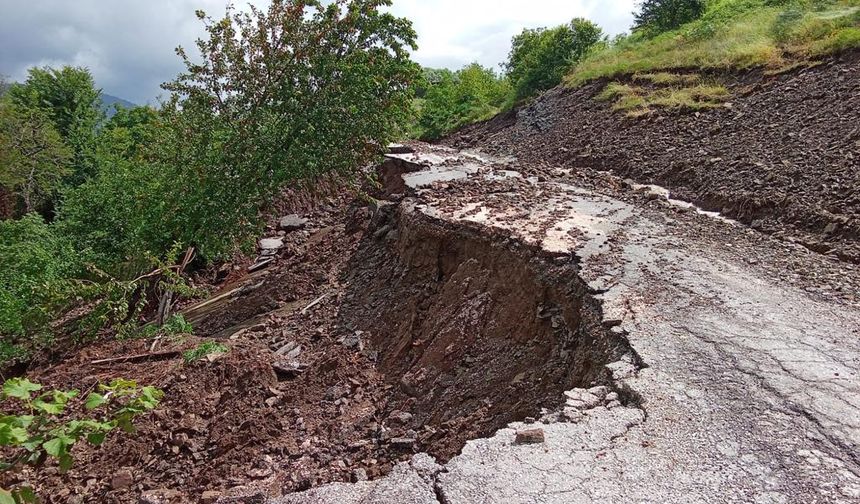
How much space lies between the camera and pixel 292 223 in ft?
45.0

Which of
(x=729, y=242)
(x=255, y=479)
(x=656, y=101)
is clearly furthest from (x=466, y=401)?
(x=656, y=101)

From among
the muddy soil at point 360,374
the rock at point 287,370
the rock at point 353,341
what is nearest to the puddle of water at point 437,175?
the muddy soil at point 360,374

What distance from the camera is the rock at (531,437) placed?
122 inches

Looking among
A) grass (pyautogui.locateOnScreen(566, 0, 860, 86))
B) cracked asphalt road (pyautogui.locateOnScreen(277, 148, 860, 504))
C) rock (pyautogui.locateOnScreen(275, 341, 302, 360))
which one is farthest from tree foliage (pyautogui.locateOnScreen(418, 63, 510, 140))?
cracked asphalt road (pyautogui.locateOnScreen(277, 148, 860, 504))

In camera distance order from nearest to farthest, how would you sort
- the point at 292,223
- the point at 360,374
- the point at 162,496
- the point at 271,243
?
the point at 162,496 → the point at 360,374 → the point at 271,243 → the point at 292,223

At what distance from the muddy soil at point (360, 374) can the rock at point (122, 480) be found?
2 centimetres

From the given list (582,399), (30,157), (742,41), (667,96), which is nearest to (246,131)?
(582,399)

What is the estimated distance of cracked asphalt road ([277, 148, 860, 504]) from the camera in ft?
8.91

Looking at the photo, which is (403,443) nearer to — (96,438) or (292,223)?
(96,438)

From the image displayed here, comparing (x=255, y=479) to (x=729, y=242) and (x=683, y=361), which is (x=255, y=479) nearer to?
(x=683, y=361)

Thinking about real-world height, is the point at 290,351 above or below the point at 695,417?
below

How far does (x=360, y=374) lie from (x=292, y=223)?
788 centimetres

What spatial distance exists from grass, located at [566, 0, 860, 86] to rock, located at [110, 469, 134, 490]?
13.9m

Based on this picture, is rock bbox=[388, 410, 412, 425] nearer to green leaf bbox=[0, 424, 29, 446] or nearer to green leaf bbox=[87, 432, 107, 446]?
green leaf bbox=[87, 432, 107, 446]
